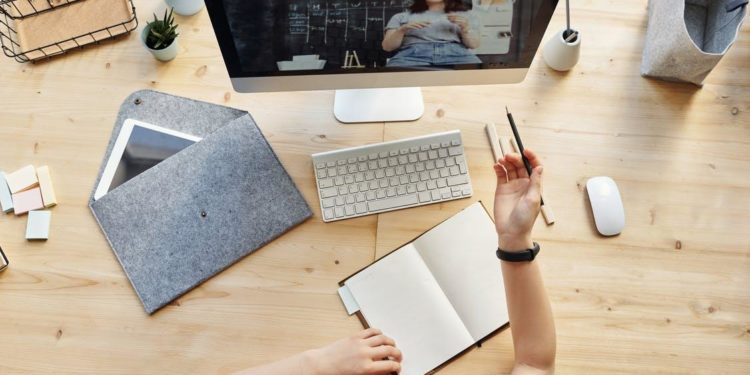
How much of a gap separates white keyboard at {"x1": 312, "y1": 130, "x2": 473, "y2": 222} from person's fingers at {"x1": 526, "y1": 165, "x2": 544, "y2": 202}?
0.12m

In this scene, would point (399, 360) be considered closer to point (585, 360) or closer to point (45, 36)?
point (585, 360)

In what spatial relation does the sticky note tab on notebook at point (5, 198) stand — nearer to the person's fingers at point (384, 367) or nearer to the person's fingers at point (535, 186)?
the person's fingers at point (384, 367)

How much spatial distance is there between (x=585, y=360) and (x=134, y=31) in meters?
0.92

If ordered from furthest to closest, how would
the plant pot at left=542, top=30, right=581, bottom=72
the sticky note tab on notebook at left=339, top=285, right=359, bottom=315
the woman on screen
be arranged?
the plant pot at left=542, top=30, right=581, bottom=72 → the sticky note tab on notebook at left=339, top=285, right=359, bottom=315 → the woman on screen

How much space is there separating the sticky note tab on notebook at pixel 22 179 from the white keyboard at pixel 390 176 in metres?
0.44

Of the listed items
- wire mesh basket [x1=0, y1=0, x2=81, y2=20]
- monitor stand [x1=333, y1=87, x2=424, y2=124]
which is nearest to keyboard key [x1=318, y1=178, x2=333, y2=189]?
monitor stand [x1=333, y1=87, x2=424, y2=124]

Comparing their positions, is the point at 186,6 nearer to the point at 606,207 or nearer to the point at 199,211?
the point at 199,211

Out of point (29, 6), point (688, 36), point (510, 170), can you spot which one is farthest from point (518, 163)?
point (29, 6)

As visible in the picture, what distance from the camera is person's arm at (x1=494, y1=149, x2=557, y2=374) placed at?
79 cm

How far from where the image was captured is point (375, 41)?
2.58 feet

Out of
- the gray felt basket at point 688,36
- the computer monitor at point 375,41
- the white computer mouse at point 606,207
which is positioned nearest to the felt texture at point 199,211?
the computer monitor at point 375,41

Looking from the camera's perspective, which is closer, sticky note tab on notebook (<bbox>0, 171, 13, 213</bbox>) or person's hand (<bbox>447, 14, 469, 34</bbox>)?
person's hand (<bbox>447, 14, 469, 34</bbox>)

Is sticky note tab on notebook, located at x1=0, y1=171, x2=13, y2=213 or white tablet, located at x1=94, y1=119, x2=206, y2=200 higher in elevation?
white tablet, located at x1=94, y1=119, x2=206, y2=200

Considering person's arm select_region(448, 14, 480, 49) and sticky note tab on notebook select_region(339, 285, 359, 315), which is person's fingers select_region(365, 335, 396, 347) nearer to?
sticky note tab on notebook select_region(339, 285, 359, 315)
